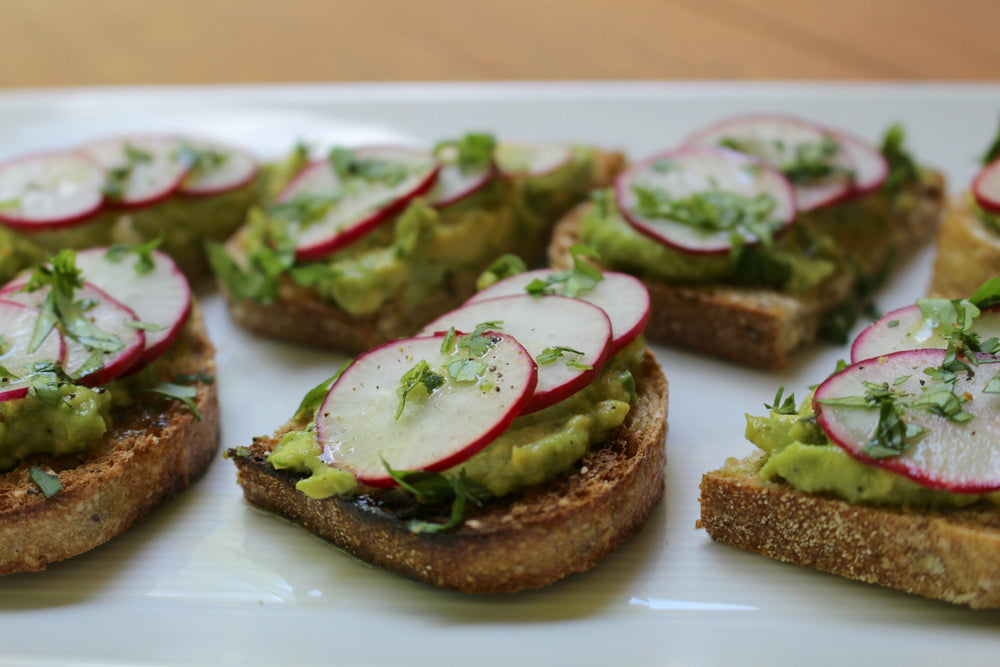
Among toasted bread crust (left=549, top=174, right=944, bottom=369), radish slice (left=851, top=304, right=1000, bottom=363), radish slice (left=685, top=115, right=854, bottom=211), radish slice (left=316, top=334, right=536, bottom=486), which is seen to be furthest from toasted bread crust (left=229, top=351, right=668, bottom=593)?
radish slice (left=685, top=115, right=854, bottom=211)

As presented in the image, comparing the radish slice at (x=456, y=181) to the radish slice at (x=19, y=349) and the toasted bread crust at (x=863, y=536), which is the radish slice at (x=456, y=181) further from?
the toasted bread crust at (x=863, y=536)

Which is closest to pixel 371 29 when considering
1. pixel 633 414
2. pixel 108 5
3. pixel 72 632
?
pixel 108 5

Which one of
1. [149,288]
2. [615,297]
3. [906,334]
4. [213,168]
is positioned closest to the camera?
[906,334]

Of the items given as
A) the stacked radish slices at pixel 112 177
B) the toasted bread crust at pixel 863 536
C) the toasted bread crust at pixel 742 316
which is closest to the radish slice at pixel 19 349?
the stacked radish slices at pixel 112 177

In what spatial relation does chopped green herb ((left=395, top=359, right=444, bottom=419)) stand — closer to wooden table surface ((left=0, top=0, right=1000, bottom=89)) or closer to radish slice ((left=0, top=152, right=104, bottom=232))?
radish slice ((left=0, top=152, right=104, bottom=232))

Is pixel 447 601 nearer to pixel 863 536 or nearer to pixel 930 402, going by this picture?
pixel 863 536

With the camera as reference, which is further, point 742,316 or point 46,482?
point 742,316

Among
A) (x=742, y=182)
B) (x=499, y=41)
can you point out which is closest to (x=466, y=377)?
(x=742, y=182)
